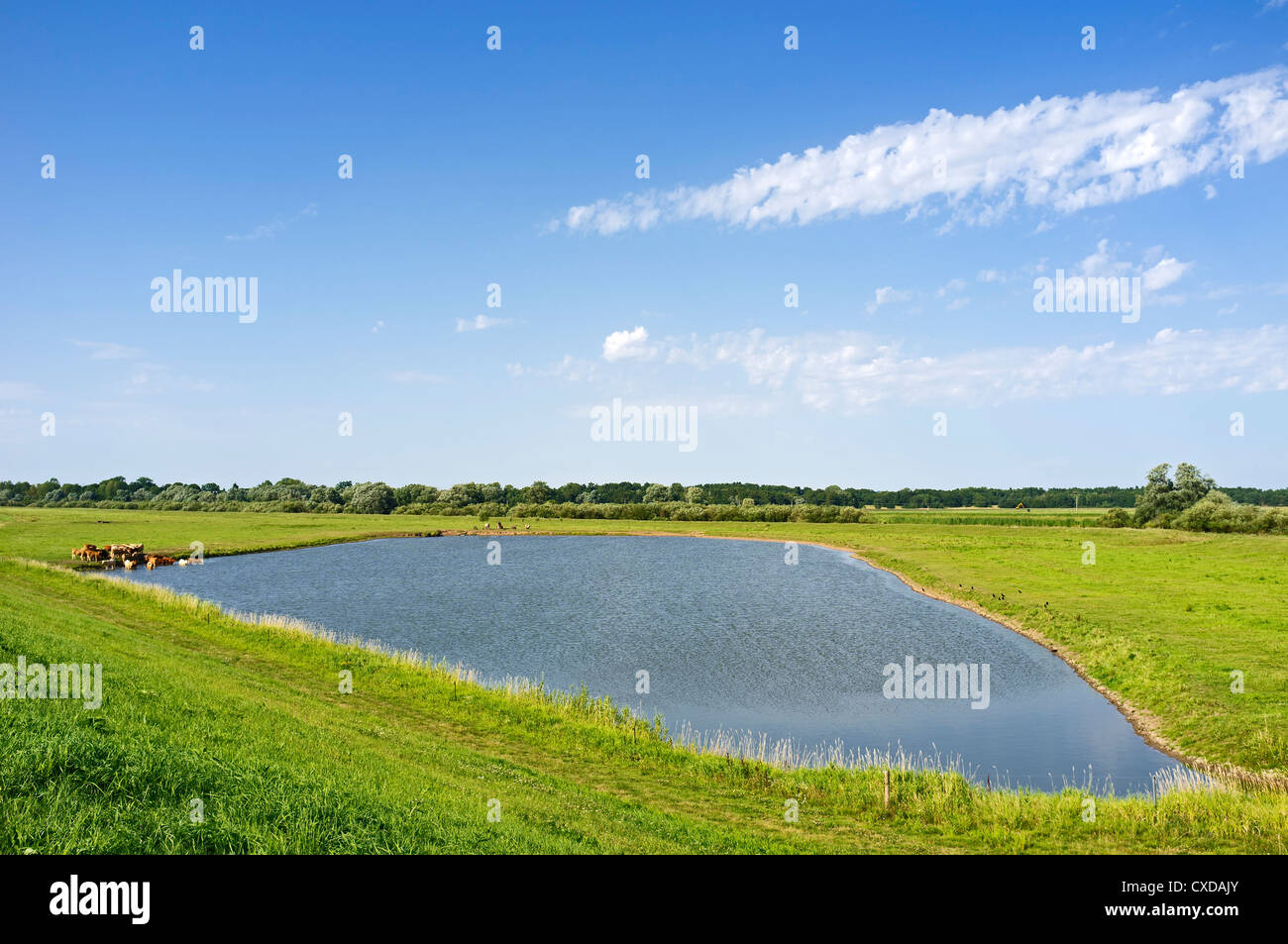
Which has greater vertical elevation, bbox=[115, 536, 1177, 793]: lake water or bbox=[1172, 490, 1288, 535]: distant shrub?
bbox=[1172, 490, 1288, 535]: distant shrub

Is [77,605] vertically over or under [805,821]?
over

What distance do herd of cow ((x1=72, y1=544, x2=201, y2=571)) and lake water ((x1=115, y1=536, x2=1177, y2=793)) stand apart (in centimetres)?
317

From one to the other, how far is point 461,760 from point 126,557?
73.1 metres

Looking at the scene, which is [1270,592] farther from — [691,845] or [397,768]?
[397,768]

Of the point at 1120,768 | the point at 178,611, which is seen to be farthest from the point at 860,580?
the point at 178,611

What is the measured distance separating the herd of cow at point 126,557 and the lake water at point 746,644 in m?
3.17

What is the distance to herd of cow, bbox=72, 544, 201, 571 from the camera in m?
72.3

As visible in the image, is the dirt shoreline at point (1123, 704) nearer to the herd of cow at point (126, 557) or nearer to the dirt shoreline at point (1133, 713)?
the dirt shoreline at point (1133, 713)

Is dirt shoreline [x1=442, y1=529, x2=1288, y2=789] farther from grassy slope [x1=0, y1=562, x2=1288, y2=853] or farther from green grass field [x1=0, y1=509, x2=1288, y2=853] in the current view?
grassy slope [x1=0, y1=562, x2=1288, y2=853]

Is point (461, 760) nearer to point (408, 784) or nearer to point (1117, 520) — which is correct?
point (408, 784)

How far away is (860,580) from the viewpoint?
7306 centimetres

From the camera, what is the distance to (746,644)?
1678 inches

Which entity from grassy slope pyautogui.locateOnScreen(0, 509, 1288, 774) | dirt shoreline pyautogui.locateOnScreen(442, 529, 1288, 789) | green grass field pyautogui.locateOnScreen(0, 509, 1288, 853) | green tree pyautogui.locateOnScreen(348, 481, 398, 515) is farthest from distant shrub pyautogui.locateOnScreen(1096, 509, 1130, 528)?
green tree pyautogui.locateOnScreen(348, 481, 398, 515)
